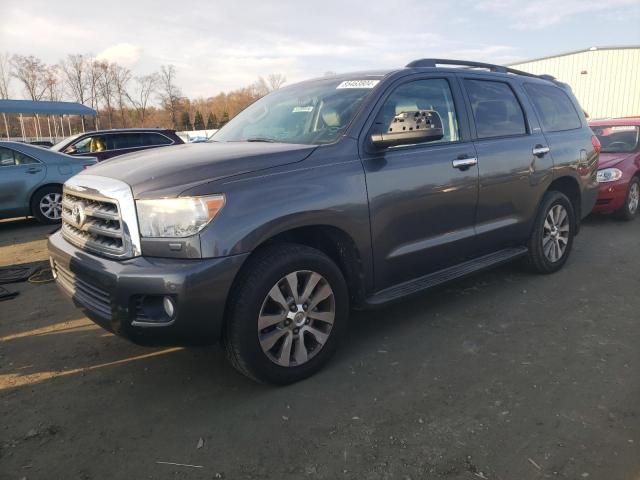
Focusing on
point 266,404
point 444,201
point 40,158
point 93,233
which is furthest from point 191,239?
point 40,158

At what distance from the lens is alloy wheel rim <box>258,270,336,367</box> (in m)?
2.78

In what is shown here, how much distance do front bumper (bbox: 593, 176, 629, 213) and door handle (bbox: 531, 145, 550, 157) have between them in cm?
348

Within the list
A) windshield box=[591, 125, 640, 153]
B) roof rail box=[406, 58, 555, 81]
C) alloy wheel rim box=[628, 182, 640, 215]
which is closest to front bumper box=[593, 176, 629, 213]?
alloy wheel rim box=[628, 182, 640, 215]

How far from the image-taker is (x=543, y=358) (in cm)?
324

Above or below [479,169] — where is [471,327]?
below

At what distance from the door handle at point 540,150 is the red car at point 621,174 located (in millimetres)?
3492

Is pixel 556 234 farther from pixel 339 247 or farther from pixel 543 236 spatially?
pixel 339 247

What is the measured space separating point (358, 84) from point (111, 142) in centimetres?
883

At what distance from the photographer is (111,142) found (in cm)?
1083

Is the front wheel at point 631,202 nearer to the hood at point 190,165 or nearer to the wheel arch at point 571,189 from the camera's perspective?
the wheel arch at point 571,189

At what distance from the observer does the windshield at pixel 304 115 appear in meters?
3.32

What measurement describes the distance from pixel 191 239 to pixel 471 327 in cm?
232

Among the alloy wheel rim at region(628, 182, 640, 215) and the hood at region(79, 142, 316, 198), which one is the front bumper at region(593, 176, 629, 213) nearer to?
the alloy wheel rim at region(628, 182, 640, 215)

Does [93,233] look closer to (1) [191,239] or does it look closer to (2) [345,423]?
(1) [191,239]
